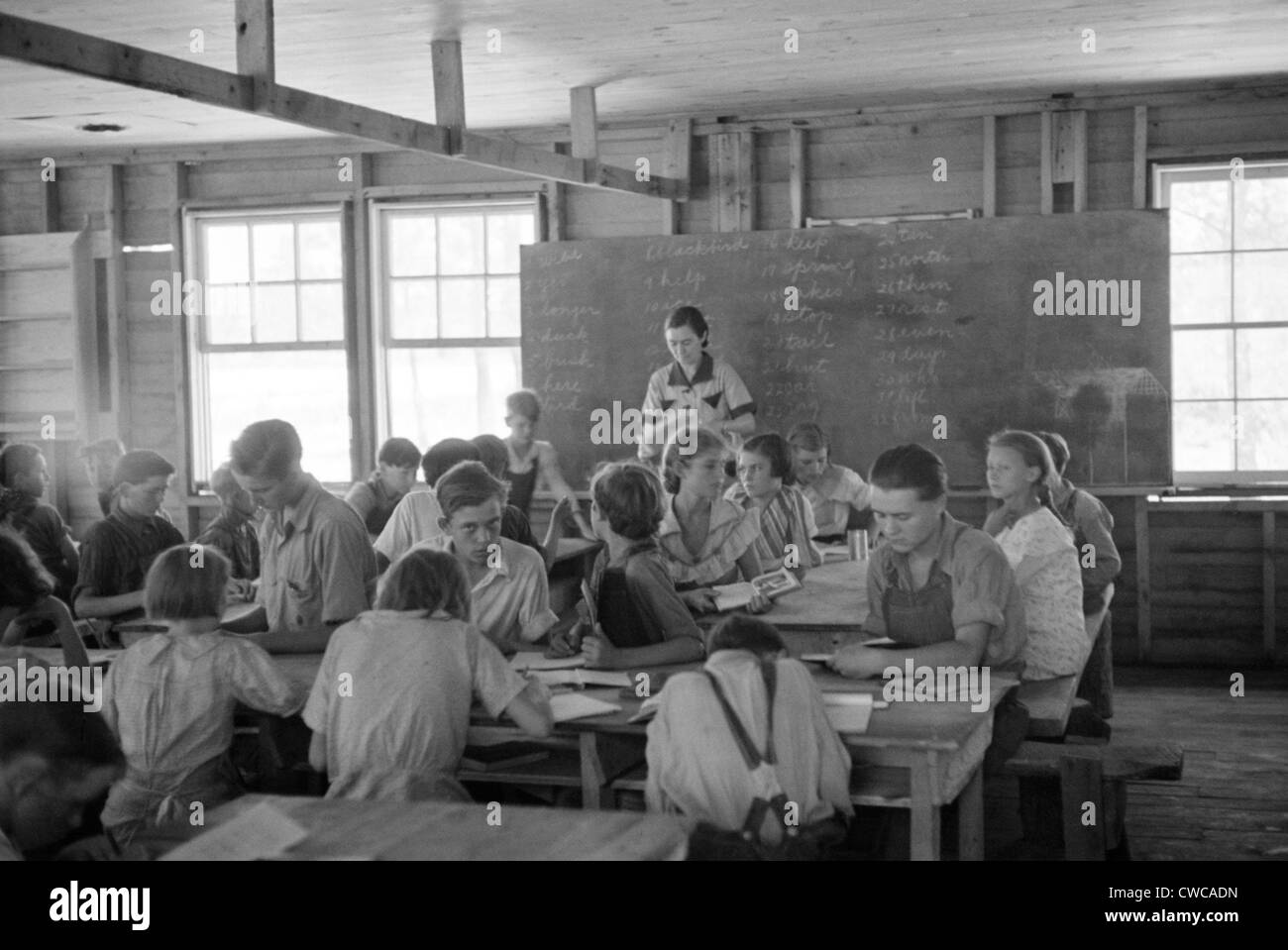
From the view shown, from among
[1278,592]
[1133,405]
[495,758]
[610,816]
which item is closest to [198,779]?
[495,758]

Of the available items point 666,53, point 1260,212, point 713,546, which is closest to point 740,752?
point 713,546

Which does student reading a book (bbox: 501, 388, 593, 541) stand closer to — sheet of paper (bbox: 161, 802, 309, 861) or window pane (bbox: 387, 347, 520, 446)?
window pane (bbox: 387, 347, 520, 446)

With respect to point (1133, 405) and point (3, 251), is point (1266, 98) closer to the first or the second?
point (1133, 405)

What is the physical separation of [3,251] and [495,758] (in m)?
6.75

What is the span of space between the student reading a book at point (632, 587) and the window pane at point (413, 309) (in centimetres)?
492

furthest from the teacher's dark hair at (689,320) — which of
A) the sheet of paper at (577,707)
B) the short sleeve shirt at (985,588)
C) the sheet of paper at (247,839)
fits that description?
the sheet of paper at (247,839)

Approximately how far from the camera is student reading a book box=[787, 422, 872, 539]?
Answer: 6.62 meters

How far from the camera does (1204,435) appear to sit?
25.6 ft

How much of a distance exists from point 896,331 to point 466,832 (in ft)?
18.9

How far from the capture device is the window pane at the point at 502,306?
8.81m

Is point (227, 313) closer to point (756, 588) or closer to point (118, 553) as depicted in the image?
point (118, 553)

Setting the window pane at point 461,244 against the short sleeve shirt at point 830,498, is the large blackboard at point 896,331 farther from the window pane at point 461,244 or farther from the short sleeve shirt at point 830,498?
the short sleeve shirt at point 830,498

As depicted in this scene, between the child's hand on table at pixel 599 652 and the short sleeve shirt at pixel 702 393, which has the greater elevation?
the short sleeve shirt at pixel 702 393

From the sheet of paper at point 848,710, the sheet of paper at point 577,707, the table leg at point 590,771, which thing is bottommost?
the table leg at point 590,771
